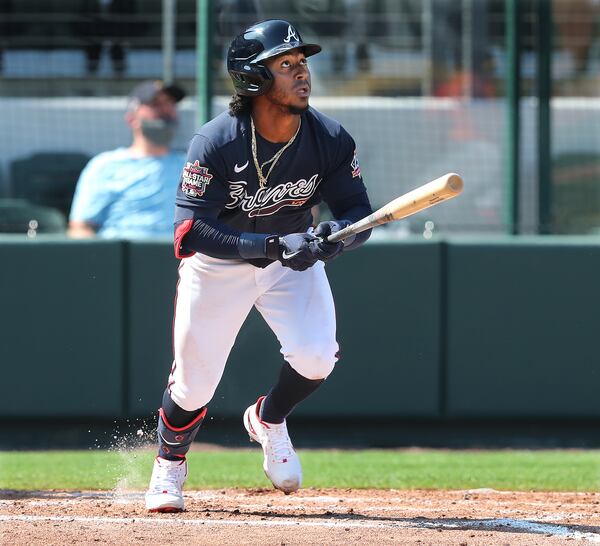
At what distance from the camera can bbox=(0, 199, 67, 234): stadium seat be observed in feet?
25.6

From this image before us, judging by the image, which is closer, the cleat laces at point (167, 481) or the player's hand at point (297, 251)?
the player's hand at point (297, 251)

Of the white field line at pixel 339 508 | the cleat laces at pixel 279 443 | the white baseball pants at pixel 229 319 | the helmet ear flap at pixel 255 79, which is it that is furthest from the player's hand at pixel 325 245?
the white field line at pixel 339 508

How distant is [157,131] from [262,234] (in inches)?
119

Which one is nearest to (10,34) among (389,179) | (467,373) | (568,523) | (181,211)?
(389,179)

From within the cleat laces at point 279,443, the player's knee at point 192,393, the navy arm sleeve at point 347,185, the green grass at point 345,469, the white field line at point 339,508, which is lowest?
the green grass at point 345,469

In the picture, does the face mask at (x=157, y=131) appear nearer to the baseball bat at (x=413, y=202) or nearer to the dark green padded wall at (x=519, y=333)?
the dark green padded wall at (x=519, y=333)

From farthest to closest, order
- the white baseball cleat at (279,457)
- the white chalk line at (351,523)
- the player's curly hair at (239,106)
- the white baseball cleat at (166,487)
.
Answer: the white baseball cleat at (279,457) → the white baseball cleat at (166,487) → the player's curly hair at (239,106) → the white chalk line at (351,523)

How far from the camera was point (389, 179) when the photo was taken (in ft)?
28.1

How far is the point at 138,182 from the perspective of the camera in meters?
7.09

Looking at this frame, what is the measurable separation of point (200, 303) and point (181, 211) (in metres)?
0.36

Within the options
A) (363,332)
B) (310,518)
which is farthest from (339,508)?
(363,332)

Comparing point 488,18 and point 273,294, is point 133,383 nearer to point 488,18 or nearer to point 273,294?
point 273,294

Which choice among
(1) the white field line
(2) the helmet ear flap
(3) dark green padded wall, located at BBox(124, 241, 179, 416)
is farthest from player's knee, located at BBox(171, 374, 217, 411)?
(3) dark green padded wall, located at BBox(124, 241, 179, 416)

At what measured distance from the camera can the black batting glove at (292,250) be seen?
13.9ft
